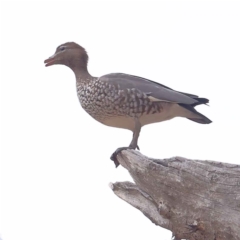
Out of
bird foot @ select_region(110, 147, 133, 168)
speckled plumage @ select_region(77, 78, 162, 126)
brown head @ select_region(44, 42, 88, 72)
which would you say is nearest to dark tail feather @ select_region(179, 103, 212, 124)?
speckled plumage @ select_region(77, 78, 162, 126)

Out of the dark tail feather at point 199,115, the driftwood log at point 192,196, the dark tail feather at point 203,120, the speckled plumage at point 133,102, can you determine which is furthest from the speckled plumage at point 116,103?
the driftwood log at point 192,196

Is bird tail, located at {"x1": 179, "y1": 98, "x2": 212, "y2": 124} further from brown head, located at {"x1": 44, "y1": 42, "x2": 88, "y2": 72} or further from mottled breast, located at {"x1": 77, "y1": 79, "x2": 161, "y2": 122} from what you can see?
brown head, located at {"x1": 44, "y1": 42, "x2": 88, "y2": 72}

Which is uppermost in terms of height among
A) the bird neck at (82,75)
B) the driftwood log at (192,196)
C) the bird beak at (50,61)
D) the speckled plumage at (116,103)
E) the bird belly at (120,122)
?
the bird beak at (50,61)

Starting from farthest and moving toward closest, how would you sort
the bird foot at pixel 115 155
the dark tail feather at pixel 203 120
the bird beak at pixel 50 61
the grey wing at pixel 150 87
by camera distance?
the bird beak at pixel 50 61
the dark tail feather at pixel 203 120
the grey wing at pixel 150 87
the bird foot at pixel 115 155

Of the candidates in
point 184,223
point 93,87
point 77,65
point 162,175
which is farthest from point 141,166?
point 77,65

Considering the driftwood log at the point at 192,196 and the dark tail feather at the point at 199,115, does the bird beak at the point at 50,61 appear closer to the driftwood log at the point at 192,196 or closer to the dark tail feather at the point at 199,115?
the dark tail feather at the point at 199,115

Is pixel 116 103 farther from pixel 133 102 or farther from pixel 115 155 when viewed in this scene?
pixel 115 155

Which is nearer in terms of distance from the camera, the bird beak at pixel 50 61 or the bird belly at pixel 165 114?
the bird belly at pixel 165 114

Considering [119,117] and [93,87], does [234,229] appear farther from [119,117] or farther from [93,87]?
[93,87]
